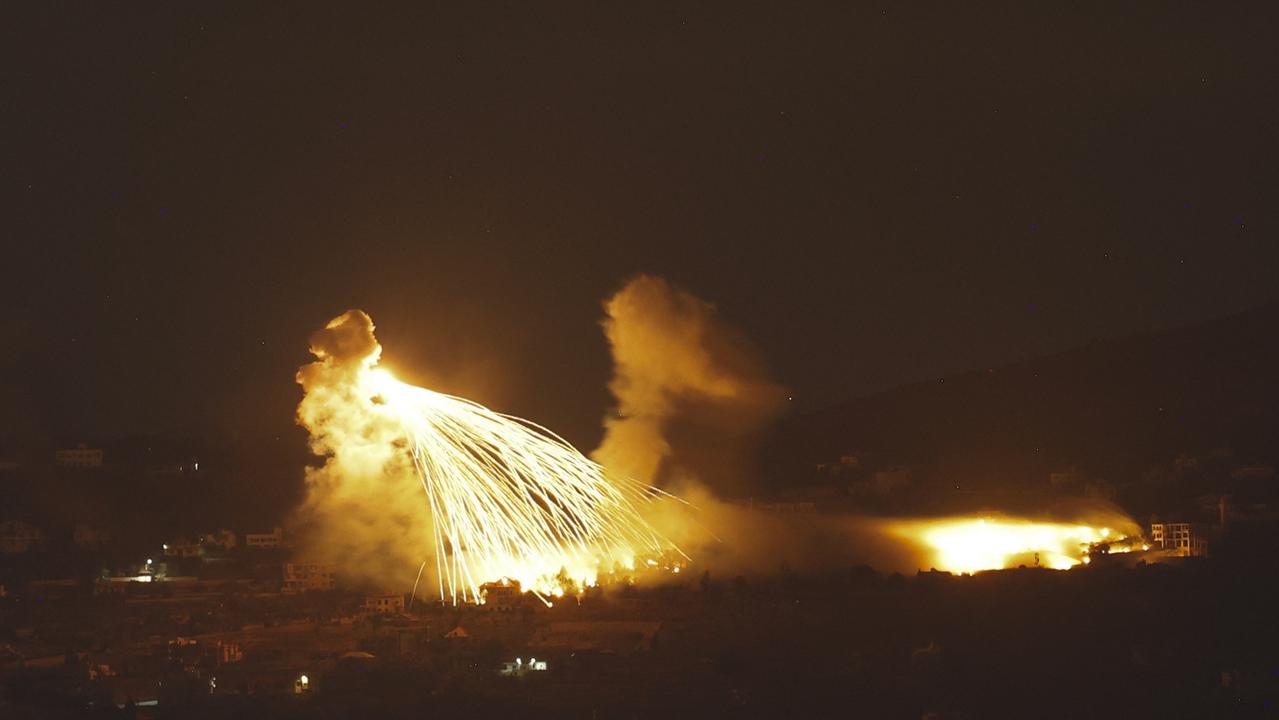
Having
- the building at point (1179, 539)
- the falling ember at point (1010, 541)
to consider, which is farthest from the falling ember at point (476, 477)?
the building at point (1179, 539)

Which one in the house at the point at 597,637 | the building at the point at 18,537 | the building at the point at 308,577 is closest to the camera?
the house at the point at 597,637

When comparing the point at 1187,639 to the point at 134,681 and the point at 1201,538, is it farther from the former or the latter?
the point at 134,681

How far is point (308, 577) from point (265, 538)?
14.7 feet

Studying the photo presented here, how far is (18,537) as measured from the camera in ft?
107

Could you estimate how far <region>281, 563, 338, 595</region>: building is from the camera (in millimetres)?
27875

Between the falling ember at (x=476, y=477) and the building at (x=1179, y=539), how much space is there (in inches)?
295

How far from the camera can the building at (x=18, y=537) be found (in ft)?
106

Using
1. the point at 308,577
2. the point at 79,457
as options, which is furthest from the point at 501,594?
the point at 79,457

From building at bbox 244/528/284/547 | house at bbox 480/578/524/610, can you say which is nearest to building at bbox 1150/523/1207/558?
house at bbox 480/578/524/610

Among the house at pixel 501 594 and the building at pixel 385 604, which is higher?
the house at pixel 501 594

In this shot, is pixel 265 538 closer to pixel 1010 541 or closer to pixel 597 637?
pixel 597 637

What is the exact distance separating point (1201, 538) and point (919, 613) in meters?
5.57

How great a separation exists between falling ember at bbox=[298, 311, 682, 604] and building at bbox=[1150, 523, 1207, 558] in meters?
7.49

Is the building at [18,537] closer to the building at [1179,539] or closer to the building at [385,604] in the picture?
the building at [385,604]
